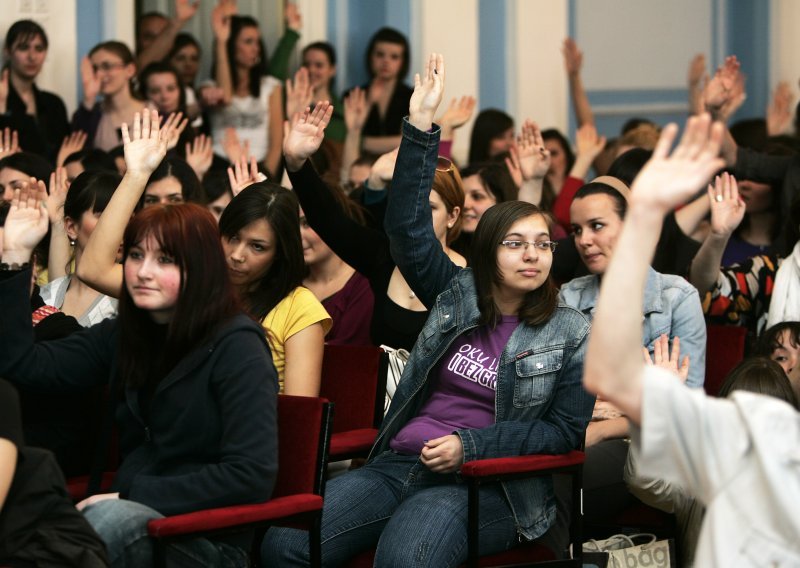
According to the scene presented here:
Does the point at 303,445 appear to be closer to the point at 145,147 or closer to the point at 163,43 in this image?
the point at 145,147

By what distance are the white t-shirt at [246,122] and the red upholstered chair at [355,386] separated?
3.26 metres

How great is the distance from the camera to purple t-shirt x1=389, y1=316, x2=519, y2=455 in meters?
3.24

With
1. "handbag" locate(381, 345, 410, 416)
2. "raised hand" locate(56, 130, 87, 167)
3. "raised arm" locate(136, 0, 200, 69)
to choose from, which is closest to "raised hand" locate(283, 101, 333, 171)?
"handbag" locate(381, 345, 410, 416)

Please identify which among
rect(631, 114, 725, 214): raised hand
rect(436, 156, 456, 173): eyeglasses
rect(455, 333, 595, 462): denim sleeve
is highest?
rect(436, 156, 456, 173): eyeglasses

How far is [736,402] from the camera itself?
79.6 inches

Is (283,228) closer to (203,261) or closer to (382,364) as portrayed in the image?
(382,364)

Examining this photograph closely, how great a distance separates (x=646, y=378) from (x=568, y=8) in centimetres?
569

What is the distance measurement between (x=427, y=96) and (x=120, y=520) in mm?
1292

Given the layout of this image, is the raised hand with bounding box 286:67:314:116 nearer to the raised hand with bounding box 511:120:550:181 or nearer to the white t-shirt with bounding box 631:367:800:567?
the raised hand with bounding box 511:120:550:181

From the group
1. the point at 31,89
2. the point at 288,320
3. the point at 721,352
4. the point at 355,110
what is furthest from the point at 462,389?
the point at 31,89

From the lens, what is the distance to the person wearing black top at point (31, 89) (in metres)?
5.94

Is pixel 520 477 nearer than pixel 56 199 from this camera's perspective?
Yes

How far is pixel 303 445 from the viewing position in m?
2.83

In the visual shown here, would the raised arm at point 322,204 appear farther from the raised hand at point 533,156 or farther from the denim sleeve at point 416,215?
the raised hand at point 533,156
